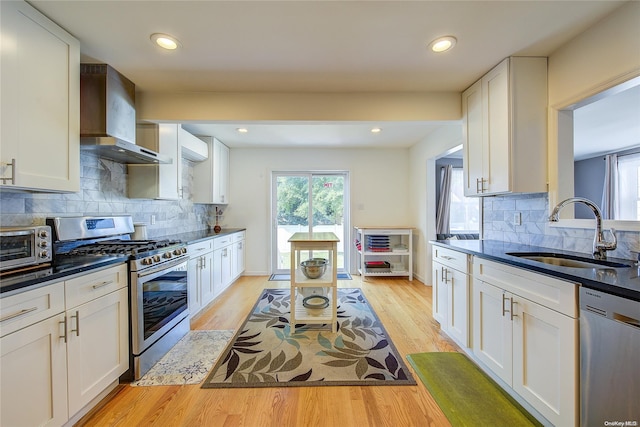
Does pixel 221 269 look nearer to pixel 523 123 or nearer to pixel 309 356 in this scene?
pixel 309 356

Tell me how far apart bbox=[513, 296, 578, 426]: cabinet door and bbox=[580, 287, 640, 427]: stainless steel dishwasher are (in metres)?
0.05

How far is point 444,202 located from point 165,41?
465 centimetres

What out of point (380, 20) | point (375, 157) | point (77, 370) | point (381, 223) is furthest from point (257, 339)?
point (375, 157)

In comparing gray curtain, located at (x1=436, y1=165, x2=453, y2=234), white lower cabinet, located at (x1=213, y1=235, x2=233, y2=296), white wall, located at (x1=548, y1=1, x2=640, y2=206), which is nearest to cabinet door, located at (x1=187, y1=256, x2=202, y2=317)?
white lower cabinet, located at (x1=213, y1=235, x2=233, y2=296)

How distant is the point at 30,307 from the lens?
1181 mm

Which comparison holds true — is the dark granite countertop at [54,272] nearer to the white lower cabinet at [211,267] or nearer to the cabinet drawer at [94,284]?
the cabinet drawer at [94,284]

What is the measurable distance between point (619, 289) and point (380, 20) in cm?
175

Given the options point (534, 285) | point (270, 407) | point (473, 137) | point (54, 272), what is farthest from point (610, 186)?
point (54, 272)

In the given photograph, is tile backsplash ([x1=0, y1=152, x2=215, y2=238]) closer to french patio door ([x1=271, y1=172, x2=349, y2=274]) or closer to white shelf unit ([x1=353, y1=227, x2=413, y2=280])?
french patio door ([x1=271, y1=172, x2=349, y2=274])

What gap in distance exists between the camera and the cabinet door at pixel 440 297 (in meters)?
2.35

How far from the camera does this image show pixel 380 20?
1.53 meters

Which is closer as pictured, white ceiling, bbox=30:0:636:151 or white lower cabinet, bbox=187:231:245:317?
white ceiling, bbox=30:0:636:151

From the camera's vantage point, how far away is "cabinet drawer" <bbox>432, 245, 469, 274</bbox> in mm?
2061

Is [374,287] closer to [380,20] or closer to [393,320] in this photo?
[393,320]
